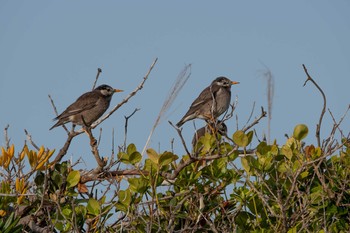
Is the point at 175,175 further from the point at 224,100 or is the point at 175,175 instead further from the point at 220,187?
the point at 224,100

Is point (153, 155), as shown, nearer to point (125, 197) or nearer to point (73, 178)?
point (125, 197)

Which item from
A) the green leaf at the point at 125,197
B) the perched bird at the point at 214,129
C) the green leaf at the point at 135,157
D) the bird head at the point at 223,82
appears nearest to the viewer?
the green leaf at the point at 125,197

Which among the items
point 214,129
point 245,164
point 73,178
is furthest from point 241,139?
point 214,129

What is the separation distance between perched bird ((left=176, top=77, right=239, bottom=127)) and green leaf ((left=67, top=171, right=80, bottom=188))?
7.00 meters

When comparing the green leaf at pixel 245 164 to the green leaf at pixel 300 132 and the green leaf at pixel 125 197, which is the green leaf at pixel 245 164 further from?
the green leaf at pixel 125 197

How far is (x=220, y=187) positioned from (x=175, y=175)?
302 mm

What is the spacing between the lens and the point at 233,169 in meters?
4.09

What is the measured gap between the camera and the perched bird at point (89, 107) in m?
10.7

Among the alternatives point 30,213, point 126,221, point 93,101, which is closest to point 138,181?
point 126,221


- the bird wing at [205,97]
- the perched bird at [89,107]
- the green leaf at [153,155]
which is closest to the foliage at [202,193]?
the green leaf at [153,155]

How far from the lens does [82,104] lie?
36.1 ft

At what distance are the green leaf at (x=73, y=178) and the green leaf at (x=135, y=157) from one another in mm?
334

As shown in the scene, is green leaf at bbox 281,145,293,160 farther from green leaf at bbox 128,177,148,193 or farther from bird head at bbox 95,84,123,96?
bird head at bbox 95,84,123,96

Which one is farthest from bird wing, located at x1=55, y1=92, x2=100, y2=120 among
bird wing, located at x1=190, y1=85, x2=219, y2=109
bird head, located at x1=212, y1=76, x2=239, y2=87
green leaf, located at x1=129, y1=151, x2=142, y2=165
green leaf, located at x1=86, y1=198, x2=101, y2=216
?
green leaf, located at x1=86, y1=198, x2=101, y2=216
